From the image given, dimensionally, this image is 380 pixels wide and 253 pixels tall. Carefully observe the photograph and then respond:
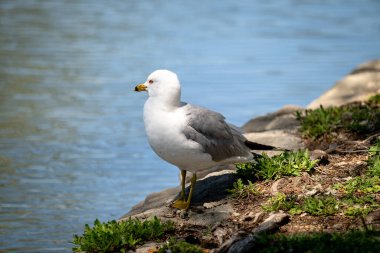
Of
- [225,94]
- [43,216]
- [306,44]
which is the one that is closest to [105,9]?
[306,44]

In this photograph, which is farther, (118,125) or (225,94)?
(225,94)

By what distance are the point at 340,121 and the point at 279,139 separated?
26.3 inches

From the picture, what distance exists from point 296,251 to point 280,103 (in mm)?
7987

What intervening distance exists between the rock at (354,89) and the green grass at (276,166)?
3.45 m

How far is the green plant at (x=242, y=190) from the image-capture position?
21.7 ft

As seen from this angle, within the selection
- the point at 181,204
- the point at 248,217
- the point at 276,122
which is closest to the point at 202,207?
the point at 181,204

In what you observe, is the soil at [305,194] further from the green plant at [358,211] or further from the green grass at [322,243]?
the green grass at [322,243]

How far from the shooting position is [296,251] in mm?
5199

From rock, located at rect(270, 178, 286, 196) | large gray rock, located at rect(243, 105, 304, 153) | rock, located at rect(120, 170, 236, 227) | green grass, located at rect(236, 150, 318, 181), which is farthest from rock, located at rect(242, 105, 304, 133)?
rock, located at rect(270, 178, 286, 196)

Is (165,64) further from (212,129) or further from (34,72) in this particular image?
(212,129)

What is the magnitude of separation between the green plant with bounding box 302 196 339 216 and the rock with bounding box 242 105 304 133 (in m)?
3.14

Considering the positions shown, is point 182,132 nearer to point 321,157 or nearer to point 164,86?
point 164,86

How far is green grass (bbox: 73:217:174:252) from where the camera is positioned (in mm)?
5848

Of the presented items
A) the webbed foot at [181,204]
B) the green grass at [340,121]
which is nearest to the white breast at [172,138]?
the webbed foot at [181,204]
